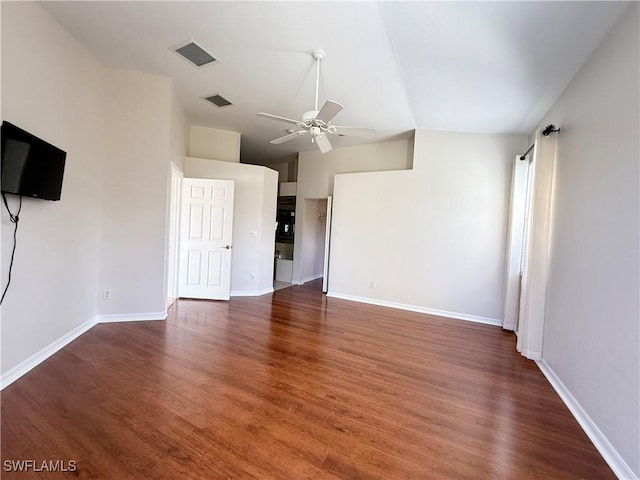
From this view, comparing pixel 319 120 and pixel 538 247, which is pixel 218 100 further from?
pixel 538 247

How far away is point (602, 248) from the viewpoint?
2092mm

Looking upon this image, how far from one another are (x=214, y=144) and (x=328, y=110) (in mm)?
3550

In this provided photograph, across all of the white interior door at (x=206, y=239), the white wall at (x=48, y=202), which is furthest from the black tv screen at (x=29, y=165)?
the white interior door at (x=206, y=239)

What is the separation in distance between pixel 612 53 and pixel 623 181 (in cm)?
115

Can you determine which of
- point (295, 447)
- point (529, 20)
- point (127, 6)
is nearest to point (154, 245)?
point (127, 6)

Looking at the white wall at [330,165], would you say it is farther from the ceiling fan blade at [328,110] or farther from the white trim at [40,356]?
the white trim at [40,356]

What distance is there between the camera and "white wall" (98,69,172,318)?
3.51 metres

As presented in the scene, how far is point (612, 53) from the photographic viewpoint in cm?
222

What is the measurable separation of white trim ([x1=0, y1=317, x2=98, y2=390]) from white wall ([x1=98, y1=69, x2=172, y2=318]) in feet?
1.34

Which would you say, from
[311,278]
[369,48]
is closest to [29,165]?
[369,48]

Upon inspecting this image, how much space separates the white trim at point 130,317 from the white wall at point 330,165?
3409 mm

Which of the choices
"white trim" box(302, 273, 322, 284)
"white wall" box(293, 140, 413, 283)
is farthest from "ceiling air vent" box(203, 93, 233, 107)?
"white trim" box(302, 273, 322, 284)

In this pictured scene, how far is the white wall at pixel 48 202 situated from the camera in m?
2.22

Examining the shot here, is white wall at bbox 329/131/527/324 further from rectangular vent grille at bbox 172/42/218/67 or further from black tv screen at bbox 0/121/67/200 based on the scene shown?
black tv screen at bbox 0/121/67/200
